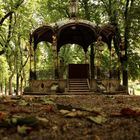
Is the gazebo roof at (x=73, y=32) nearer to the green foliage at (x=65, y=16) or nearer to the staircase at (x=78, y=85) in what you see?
the green foliage at (x=65, y=16)

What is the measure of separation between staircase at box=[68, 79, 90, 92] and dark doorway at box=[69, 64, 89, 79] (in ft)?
6.95

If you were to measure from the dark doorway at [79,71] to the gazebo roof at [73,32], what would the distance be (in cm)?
253

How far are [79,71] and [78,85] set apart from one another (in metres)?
3.14

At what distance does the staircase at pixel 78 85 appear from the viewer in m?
26.5

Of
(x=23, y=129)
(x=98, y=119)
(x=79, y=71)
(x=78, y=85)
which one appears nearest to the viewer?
(x=23, y=129)

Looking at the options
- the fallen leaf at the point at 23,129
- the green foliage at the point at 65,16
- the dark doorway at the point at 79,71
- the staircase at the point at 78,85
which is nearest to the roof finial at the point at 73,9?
the green foliage at the point at 65,16

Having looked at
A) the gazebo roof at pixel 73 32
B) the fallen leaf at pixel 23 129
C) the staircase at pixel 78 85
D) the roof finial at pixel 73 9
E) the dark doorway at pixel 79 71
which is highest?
the roof finial at pixel 73 9

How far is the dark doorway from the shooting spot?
1193 inches

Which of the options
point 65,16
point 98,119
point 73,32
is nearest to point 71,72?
point 73,32

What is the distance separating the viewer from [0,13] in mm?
29016

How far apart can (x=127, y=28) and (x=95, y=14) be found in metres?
5.88

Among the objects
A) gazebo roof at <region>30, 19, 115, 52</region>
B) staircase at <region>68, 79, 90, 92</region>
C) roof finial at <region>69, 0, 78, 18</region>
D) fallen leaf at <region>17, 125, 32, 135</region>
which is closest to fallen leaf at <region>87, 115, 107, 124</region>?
fallen leaf at <region>17, 125, 32, 135</region>

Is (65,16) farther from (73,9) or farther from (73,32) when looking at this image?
(73,9)

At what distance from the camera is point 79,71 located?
30391 millimetres
